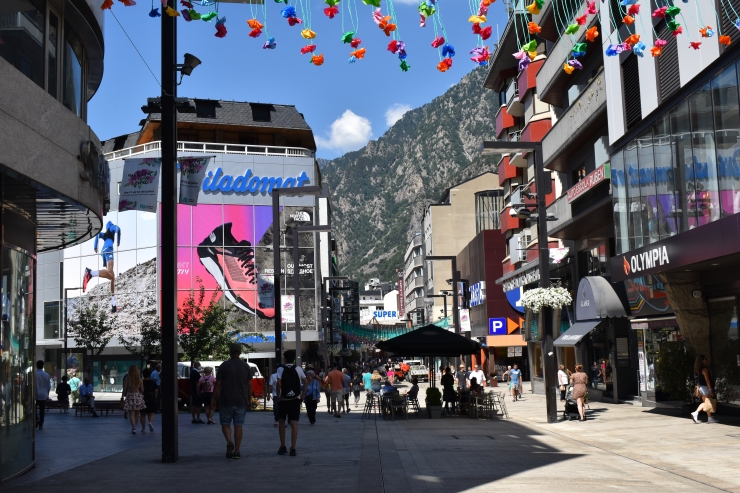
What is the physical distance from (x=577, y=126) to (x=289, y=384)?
1883cm

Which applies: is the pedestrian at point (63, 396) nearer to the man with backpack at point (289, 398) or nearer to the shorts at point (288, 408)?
the man with backpack at point (289, 398)

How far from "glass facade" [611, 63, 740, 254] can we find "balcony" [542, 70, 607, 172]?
11.1 ft

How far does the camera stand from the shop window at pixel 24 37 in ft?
32.9

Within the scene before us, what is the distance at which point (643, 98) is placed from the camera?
70.6ft

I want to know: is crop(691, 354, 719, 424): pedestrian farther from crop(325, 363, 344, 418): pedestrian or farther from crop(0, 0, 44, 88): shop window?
crop(0, 0, 44, 88): shop window

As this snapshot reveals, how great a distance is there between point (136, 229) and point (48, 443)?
49314 mm

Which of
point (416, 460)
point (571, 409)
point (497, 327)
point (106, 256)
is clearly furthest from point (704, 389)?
point (106, 256)

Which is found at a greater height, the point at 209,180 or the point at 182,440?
the point at 209,180

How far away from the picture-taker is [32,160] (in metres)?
9.98

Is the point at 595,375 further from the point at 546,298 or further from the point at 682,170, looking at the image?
the point at 682,170

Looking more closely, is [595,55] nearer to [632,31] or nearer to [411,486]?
[632,31]

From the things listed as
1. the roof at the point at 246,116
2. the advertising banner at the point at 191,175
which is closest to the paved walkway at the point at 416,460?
the advertising banner at the point at 191,175

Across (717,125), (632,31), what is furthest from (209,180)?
(717,125)

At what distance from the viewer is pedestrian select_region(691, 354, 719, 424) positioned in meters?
18.9
